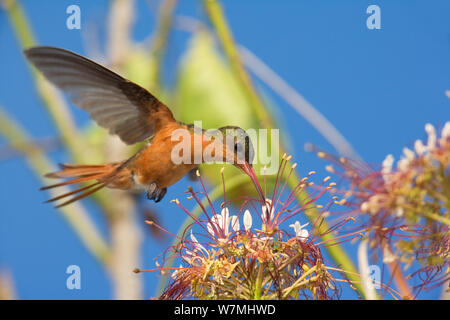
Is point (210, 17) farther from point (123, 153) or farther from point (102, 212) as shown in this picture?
point (102, 212)

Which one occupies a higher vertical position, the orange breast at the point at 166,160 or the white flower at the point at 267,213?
the orange breast at the point at 166,160

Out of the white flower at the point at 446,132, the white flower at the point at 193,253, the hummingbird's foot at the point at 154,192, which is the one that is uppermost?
the hummingbird's foot at the point at 154,192

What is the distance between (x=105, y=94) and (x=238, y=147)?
1.03ft

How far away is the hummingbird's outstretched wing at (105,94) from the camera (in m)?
1.15

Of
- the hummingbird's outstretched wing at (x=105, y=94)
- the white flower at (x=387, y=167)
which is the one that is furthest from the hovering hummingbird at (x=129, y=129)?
→ the white flower at (x=387, y=167)

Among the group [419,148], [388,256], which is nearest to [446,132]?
[419,148]

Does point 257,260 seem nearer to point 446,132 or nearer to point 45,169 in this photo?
point 446,132

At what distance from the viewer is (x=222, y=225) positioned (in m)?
0.98

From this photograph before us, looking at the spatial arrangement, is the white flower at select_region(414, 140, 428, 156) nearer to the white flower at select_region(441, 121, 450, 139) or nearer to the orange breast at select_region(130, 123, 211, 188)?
the white flower at select_region(441, 121, 450, 139)

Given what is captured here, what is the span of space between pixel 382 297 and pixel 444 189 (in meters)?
0.21

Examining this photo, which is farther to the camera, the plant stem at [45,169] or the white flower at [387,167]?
the plant stem at [45,169]

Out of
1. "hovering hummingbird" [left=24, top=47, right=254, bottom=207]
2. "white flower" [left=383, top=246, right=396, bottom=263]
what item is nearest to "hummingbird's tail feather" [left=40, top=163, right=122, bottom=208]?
"hovering hummingbird" [left=24, top=47, right=254, bottom=207]

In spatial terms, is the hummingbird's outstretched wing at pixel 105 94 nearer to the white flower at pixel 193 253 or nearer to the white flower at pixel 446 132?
the white flower at pixel 193 253

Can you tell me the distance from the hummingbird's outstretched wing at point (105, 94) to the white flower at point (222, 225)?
0.38 metres
